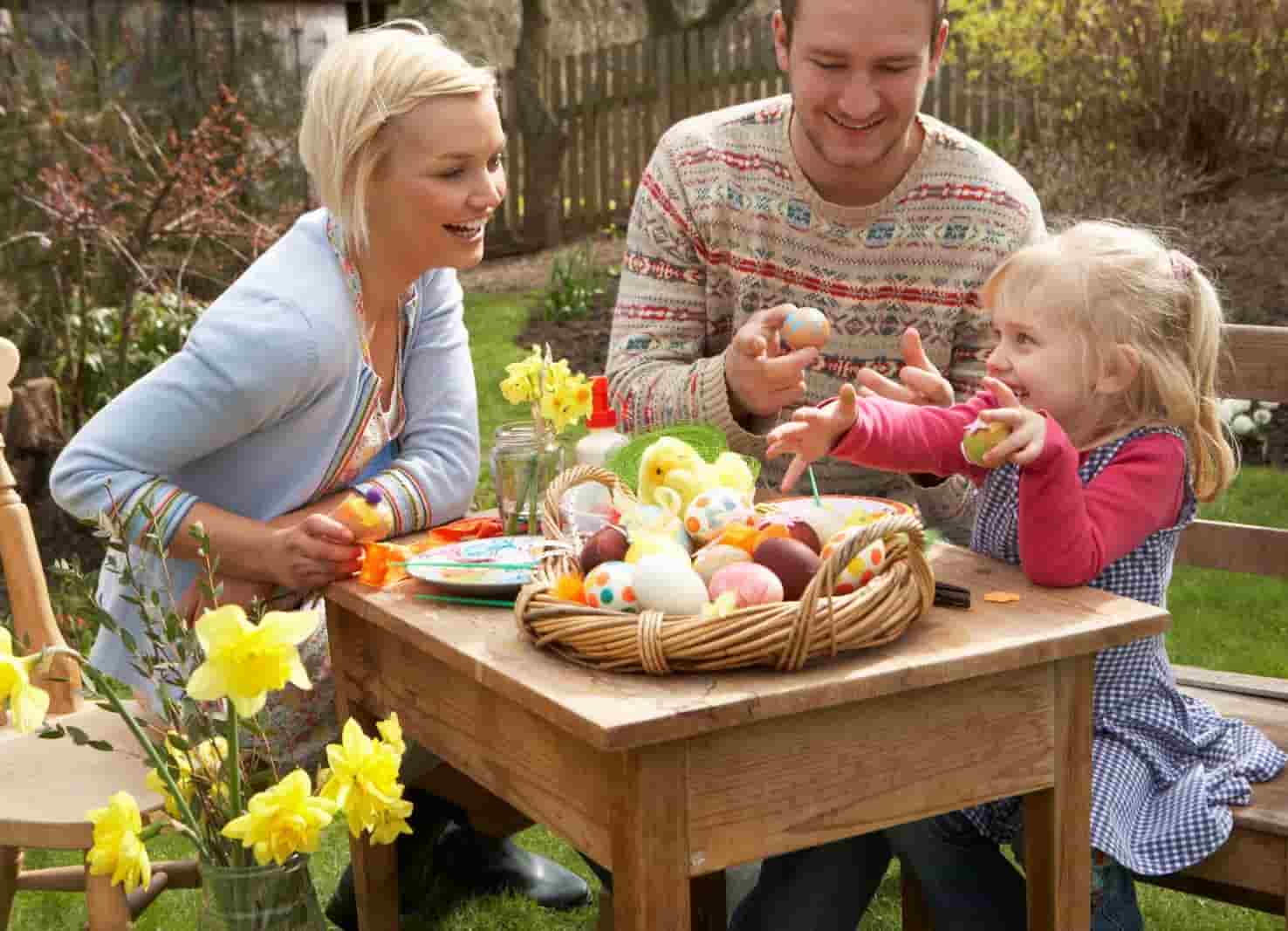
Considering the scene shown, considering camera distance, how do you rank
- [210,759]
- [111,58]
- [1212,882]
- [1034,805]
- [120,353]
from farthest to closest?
[111,58] → [120,353] → [1212,882] → [1034,805] → [210,759]

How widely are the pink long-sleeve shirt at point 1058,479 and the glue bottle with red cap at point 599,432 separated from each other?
0.41 metres

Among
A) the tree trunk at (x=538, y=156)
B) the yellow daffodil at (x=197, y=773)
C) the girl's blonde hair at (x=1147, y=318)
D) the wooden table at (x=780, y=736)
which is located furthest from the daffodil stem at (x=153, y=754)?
the tree trunk at (x=538, y=156)

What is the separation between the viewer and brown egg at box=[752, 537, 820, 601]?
6.55 ft

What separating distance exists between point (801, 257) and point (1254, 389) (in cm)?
85

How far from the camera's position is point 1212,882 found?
2.42 meters

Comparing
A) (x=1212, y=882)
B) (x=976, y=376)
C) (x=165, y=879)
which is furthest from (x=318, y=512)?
(x=1212, y=882)

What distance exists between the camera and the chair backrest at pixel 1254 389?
3047 millimetres

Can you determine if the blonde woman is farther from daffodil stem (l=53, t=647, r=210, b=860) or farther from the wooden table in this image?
daffodil stem (l=53, t=647, r=210, b=860)

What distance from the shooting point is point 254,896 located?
1806 millimetres

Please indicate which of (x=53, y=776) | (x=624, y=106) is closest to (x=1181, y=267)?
(x=53, y=776)

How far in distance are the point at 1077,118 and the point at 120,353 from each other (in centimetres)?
517

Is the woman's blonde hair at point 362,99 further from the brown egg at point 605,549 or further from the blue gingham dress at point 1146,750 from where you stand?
the blue gingham dress at point 1146,750

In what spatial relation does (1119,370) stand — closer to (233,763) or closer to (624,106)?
(233,763)

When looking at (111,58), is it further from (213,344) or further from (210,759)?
(210,759)
